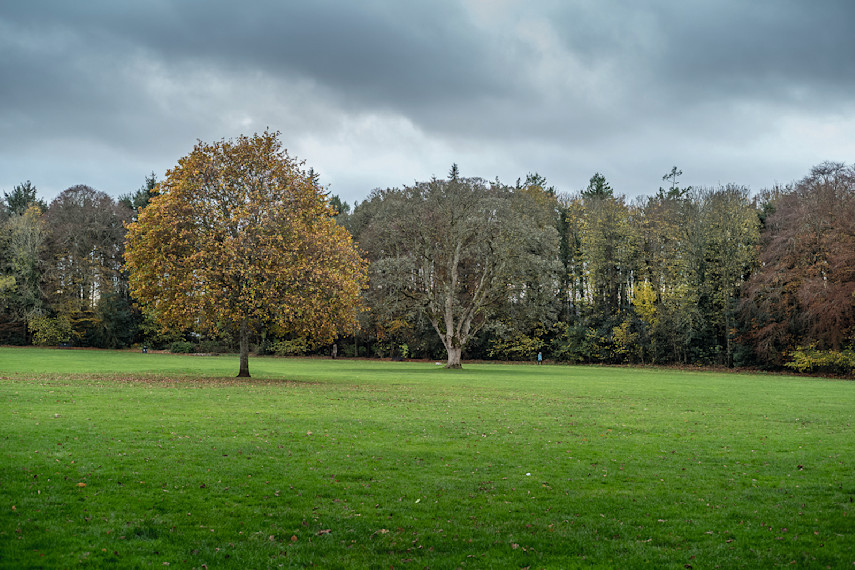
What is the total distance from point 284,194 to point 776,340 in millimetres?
44506

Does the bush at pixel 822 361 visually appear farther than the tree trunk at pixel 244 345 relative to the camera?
Yes

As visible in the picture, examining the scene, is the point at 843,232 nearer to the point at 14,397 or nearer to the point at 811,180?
the point at 811,180

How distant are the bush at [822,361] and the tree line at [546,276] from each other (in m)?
0.16

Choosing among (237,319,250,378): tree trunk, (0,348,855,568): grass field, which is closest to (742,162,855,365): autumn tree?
(0,348,855,568): grass field

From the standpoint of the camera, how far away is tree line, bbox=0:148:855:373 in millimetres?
51469

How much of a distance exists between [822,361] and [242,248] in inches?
1759

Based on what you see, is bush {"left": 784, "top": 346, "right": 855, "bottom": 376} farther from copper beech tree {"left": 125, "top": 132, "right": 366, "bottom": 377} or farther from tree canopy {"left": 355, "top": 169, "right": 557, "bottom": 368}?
copper beech tree {"left": 125, "top": 132, "right": 366, "bottom": 377}

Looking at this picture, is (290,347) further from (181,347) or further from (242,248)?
(242,248)

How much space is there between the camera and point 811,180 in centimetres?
5453

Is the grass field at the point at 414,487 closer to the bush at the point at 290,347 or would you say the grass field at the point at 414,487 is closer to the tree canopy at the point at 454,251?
the tree canopy at the point at 454,251

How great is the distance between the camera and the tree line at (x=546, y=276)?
5147cm

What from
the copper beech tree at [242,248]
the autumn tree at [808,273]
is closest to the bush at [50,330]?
the copper beech tree at [242,248]

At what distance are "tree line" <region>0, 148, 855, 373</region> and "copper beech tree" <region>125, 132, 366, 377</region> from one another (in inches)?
30.9

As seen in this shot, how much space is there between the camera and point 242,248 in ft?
103
